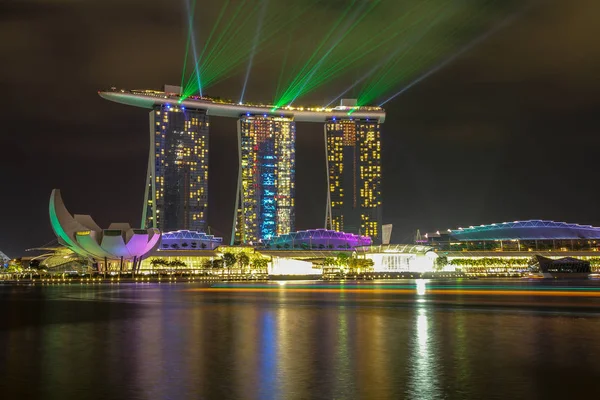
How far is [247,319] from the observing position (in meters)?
33.1

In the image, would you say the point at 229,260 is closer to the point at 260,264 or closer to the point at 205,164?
the point at 260,264

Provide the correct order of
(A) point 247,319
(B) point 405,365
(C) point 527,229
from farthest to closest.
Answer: (C) point 527,229 < (A) point 247,319 < (B) point 405,365

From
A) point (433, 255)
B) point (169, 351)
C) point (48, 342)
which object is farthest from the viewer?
point (433, 255)

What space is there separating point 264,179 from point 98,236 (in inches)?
3322

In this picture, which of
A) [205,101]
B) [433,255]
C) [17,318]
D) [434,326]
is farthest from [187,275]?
[434,326]

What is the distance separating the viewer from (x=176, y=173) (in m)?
180

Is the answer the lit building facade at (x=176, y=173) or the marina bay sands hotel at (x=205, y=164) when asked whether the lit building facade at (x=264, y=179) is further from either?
the lit building facade at (x=176, y=173)

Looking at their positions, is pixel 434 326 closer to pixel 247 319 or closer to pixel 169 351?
pixel 247 319

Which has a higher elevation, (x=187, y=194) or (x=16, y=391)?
(x=187, y=194)

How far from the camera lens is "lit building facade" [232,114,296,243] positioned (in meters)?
188

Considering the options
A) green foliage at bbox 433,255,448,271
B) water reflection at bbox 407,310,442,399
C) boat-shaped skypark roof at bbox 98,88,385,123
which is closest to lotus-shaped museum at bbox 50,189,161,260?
green foliage at bbox 433,255,448,271

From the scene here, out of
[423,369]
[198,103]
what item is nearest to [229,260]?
[198,103]

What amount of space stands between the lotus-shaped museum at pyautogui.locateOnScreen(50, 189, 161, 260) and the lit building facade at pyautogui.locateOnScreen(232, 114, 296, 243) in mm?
71038

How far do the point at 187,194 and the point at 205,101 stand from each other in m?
27.5
